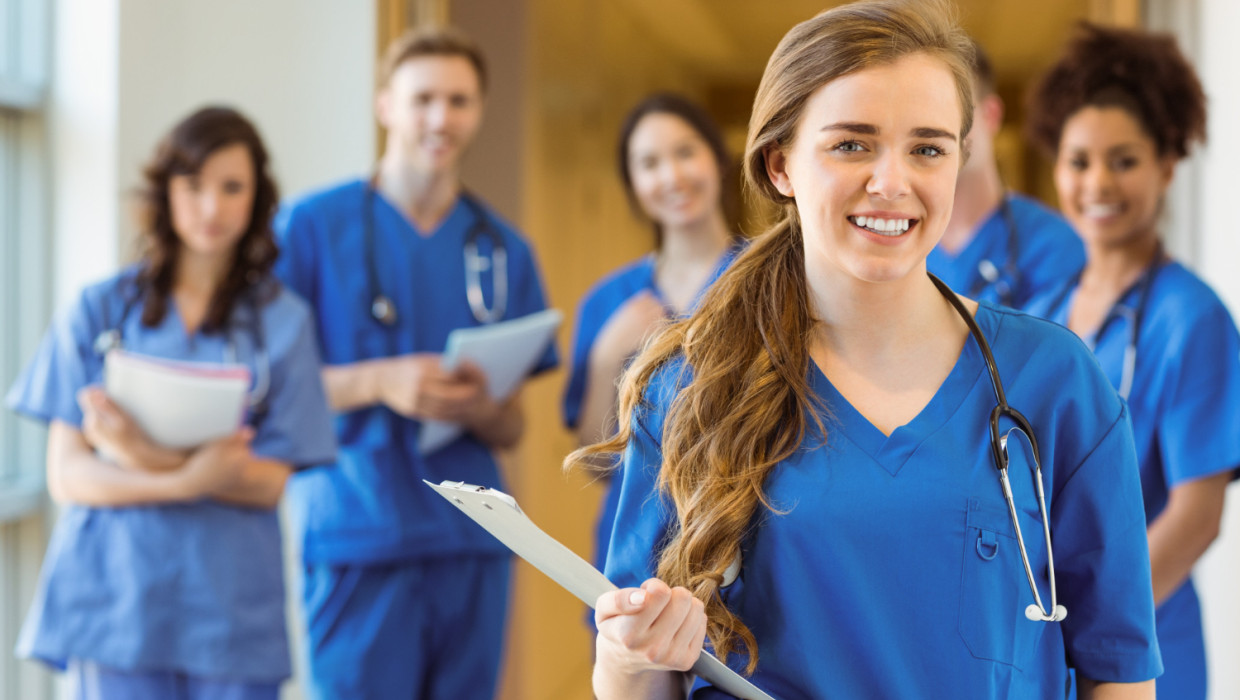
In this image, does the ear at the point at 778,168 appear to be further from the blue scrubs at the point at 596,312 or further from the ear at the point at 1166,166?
the blue scrubs at the point at 596,312

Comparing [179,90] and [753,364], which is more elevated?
[179,90]

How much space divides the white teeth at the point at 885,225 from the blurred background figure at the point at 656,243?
1327 millimetres

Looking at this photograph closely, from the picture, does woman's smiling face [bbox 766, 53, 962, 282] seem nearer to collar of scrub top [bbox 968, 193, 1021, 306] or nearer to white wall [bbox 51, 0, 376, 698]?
collar of scrub top [bbox 968, 193, 1021, 306]

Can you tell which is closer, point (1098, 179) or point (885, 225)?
point (885, 225)

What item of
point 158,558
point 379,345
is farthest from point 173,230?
point 158,558

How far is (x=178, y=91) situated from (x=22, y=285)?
50 cm

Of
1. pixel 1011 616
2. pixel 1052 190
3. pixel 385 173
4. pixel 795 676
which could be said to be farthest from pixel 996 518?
pixel 1052 190

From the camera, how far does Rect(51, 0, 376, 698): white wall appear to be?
2.15 meters

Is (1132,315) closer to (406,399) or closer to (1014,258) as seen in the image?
(1014,258)

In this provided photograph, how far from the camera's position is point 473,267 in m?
2.23

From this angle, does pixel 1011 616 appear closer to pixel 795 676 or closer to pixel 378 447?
pixel 795 676

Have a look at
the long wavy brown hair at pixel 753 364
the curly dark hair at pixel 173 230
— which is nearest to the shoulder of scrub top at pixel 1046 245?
the long wavy brown hair at pixel 753 364

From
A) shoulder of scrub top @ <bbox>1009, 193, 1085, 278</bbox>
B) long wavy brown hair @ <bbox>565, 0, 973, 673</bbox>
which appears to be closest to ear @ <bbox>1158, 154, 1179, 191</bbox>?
shoulder of scrub top @ <bbox>1009, 193, 1085, 278</bbox>

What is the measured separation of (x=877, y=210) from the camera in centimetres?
91
